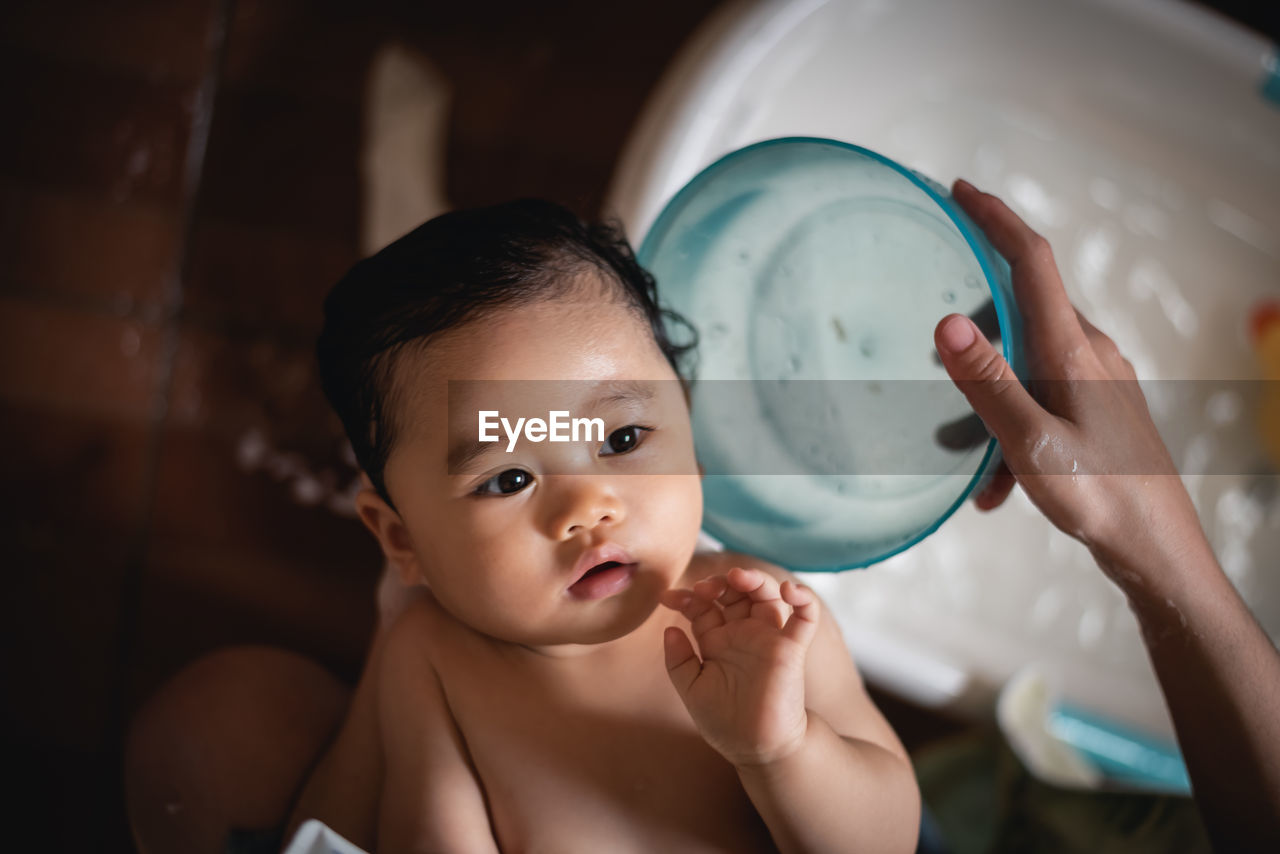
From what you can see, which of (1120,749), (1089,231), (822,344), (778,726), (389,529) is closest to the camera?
(778,726)

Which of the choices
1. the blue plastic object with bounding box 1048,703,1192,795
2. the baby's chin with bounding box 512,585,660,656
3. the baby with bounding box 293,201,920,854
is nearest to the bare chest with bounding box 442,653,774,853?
the baby with bounding box 293,201,920,854

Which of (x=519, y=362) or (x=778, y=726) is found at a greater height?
(x=519, y=362)

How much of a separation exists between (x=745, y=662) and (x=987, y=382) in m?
0.27

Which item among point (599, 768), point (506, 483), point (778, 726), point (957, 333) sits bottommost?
point (599, 768)

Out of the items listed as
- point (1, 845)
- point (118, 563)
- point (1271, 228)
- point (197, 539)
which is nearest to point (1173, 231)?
point (1271, 228)

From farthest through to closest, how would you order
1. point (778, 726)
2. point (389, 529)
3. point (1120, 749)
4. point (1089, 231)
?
point (1089, 231)
point (1120, 749)
point (389, 529)
point (778, 726)

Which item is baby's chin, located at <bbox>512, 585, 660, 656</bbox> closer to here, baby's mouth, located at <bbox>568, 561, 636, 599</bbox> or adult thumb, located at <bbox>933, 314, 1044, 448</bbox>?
baby's mouth, located at <bbox>568, 561, 636, 599</bbox>

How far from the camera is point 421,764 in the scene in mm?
808

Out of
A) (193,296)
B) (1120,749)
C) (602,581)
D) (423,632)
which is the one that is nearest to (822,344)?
(602,581)

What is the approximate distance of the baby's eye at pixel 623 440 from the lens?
729 millimetres

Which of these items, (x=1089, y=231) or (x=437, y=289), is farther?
(x=1089, y=231)

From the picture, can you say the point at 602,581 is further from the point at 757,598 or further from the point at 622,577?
the point at 757,598

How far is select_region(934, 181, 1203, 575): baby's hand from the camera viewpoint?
0.70 metres

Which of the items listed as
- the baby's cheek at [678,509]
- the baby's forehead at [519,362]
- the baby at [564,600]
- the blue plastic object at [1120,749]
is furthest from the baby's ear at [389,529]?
the blue plastic object at [1120,749]
